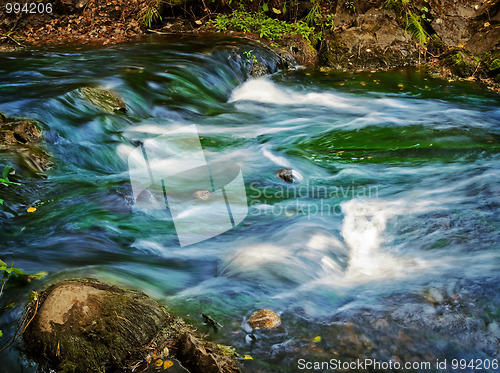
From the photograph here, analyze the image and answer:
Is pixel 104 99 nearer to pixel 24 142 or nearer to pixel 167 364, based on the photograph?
pixel 24 142

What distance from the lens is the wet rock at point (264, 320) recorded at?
3514 millimetres

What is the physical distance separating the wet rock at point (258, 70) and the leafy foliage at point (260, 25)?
45.0 inches

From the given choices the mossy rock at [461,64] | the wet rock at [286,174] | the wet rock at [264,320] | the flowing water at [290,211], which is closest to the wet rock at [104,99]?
the flowing water at [290,211]

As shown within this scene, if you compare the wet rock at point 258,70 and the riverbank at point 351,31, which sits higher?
the riverbank at point 351,31

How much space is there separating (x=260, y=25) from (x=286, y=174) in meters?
6.44

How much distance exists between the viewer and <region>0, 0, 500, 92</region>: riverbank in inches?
414

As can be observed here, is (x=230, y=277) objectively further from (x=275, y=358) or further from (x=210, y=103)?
(x=210, y=103)

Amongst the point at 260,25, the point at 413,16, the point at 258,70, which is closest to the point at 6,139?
the point at 258,70

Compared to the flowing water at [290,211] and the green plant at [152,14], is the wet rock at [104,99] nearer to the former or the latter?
the flowing water at [290,211]

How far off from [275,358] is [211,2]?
1073cm

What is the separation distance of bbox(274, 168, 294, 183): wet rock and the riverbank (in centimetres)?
538

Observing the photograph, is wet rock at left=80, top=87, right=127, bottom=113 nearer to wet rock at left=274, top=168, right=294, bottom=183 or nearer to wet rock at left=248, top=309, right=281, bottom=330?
wet rock at left=274, top=168, right=294, bottom=183

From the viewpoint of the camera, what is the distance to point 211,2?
12.1 metres

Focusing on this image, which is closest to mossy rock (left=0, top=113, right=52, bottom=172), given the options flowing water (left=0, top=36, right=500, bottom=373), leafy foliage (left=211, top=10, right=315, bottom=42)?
flowing water (left=0, top=36, right=500, bottom=373)
